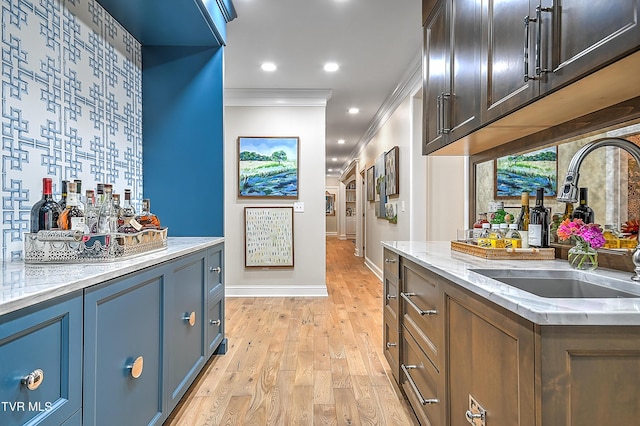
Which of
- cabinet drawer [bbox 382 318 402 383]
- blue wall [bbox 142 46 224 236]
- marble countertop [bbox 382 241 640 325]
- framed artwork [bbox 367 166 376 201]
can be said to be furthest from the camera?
framed artwork [bbox 367 166 376 201]

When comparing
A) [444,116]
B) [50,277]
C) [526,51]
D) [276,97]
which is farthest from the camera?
[276,97]

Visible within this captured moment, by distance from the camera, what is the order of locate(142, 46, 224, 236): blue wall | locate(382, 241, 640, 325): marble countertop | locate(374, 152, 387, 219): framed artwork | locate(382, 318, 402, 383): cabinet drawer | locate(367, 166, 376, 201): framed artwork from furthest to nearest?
locate(367, 166, 376, 201): framed artwork < locate(374, 152, 387, 219): framed artwork < locate(142, 46, 224, 236): blue wall < locate(382, 318, 402, 383): cabinet drawer < locate(382, 241, 640, 325): marble countertop

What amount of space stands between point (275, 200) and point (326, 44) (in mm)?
1943

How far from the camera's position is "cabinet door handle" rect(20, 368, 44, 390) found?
85cm

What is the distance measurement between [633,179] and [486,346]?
849mm

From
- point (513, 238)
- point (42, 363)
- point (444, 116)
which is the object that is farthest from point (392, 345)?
point (42, 363)

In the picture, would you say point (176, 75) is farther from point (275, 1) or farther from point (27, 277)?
point (27, 277)

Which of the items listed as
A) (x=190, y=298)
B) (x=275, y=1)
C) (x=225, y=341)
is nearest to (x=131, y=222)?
(x=190, y=298)

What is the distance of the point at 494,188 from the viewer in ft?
7.20

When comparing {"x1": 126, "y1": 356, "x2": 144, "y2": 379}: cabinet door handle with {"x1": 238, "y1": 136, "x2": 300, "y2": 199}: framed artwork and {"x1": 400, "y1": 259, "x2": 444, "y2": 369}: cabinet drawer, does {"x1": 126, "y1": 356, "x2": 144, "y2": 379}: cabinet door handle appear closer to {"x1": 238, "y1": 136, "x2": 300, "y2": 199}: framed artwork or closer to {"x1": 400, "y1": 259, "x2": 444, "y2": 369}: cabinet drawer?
{"x1": 400, "y1": 259, "x2": 444, "y2": 369}: cabinet drawer

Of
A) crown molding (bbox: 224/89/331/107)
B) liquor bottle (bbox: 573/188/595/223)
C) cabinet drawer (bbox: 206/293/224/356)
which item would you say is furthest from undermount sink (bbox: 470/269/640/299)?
crown molding (bbox: 224/89/331/107)

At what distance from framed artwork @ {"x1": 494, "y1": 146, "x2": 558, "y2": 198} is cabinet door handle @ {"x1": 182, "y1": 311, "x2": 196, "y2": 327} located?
1851 millimetres

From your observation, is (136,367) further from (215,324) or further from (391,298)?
(391,298)

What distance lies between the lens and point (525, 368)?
0.83 metres
